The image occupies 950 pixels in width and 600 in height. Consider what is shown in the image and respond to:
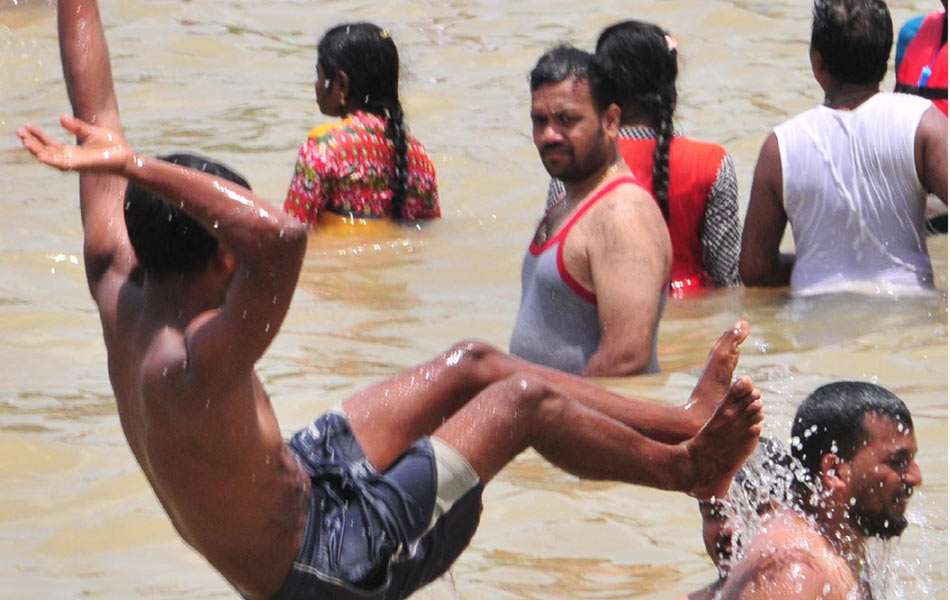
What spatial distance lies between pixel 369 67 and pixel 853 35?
2337 mm

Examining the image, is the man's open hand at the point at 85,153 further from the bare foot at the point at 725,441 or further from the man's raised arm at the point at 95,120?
the bare foot at the point at 725,441

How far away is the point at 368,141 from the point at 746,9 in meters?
6.80

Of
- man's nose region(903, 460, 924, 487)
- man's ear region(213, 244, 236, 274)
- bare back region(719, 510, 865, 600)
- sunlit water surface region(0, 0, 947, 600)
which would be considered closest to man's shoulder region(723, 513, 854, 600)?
bare back region(719, 510, 865, 600)

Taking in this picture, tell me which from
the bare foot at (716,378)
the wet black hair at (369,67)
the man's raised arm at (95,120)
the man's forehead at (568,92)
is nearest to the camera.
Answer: the man's raised arm at (95,120)

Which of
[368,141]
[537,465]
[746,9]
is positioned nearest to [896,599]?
[537,465]

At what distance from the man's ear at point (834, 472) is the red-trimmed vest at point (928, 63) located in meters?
3.90

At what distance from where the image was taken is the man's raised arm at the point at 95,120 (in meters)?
4.49

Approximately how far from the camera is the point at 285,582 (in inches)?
167

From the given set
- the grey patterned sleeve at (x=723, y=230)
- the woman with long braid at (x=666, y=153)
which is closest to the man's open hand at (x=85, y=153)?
the woman with long braid at (x=666, y=153)

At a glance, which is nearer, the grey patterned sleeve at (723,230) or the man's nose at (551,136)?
the man's nose at (551,136)

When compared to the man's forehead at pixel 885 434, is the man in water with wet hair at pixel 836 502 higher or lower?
lower

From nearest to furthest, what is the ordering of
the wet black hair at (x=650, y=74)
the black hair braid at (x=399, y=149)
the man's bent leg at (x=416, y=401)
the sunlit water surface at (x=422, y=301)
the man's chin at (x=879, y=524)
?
the man's chin at (x=879, y=524) → the man's bent leg at (x=416, y=401) → the sunlit water surface at (x=422, y=301) → the wet black hair at (x=650, y=74) → the black hair braid at (x=399, y=149)

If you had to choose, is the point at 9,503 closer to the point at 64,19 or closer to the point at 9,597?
the point at 9,597

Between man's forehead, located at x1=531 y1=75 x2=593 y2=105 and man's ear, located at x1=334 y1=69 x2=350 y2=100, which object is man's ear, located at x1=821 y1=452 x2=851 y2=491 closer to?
man's forehead, located at x1=531 y1=75 x2=593 y2=105
